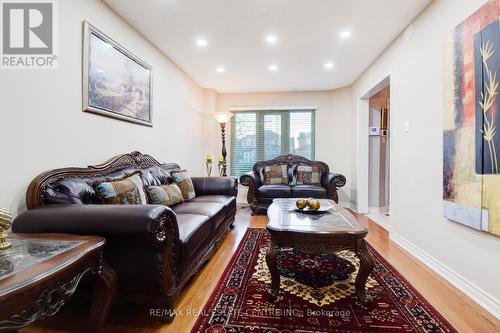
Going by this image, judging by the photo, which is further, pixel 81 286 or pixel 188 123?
pixel 188 123

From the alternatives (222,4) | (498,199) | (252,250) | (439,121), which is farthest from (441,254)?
(222,4)

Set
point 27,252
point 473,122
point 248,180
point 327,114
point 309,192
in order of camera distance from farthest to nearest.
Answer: point 327,114, point 248,180, point 309,192, point 473,122, point 27,252

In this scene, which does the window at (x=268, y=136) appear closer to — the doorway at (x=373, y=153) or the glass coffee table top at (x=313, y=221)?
the doorway at (x=373, y=153)

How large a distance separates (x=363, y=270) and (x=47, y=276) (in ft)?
5.74

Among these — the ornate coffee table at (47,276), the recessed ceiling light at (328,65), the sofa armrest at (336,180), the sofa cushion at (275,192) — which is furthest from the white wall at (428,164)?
the ornate coffee table at (47,276)

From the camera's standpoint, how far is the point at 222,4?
2463 mm

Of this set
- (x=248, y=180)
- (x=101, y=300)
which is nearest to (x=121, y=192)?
(x=101, y=300)

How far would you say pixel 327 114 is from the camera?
17.9ft

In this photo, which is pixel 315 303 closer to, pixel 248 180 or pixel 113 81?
pixel 113 81

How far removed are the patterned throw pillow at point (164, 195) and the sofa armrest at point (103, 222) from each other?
0.99 m

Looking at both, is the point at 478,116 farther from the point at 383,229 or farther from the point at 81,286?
the point at 81,286

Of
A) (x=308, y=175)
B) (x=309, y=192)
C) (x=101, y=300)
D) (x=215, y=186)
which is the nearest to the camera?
(x=101, y=300)

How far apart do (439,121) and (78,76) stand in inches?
128

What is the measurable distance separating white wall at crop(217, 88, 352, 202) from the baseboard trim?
257 cm
